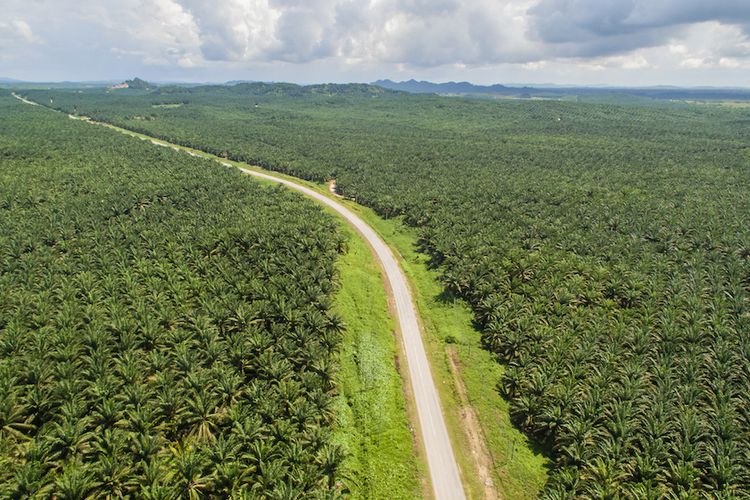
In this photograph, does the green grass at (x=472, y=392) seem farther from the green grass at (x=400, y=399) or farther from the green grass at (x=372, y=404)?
the green grass at (x=372, y=404)

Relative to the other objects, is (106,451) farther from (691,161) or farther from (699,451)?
(691,161)

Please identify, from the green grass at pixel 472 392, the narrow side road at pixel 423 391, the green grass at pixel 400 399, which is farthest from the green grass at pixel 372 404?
the green grass at pixel 472 392

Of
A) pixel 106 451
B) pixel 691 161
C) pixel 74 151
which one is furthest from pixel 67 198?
pixel 691 161

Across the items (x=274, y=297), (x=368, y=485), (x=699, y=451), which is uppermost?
(x=274, y=297)

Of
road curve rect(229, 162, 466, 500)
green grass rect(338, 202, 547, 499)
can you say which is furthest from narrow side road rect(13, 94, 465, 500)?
green grass rect(338, 202, 547, 499)

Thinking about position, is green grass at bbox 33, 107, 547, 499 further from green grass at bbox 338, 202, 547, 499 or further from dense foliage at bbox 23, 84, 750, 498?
dense foliage at bbox 23, 84, 750, 498

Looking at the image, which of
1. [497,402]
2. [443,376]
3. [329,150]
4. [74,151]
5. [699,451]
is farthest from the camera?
[329,150]

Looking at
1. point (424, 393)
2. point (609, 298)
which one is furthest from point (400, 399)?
point (609, 298)

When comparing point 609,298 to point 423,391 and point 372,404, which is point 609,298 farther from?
point 372,404
